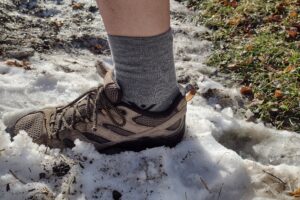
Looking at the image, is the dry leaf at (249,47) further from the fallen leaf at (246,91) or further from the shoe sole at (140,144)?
the shoe sole at (140,144)

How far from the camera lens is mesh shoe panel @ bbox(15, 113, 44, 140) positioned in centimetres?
224

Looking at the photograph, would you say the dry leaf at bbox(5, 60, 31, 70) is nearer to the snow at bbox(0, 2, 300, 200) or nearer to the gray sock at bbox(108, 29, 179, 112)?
the snow at bbox(0, 2, 300, 200)

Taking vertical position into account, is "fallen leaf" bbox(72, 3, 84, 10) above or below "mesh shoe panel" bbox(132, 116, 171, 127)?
below

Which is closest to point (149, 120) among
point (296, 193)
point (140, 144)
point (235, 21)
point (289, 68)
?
point (140, 144)

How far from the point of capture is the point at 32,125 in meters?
2.28

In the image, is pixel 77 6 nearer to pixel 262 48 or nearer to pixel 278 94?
pixel 262 48

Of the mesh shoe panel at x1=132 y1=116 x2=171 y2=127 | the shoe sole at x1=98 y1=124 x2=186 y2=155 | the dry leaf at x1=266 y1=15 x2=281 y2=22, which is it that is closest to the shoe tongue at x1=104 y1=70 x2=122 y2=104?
the mesh shoe panel at x1=132 y1=116 x2=171 y2=127

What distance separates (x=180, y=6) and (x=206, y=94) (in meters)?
2.00

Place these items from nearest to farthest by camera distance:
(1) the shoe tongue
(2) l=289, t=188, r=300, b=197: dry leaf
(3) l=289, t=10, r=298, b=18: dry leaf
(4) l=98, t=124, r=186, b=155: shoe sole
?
(2) l=289, t=188, r=300, b=197: dry leaf
(1) the shoe tongue
(4) l=98, t=124, r=186, b=155: shoe sole
(3) l=289, t=10, r=298, b=18: dry leaf

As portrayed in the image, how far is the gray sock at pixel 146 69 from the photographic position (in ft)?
6.56

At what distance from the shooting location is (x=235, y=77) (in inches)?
131

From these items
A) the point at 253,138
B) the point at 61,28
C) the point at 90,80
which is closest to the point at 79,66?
the point at 90,80

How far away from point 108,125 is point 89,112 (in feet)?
0.41

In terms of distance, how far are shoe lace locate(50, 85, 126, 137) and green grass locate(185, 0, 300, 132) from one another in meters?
1.16
